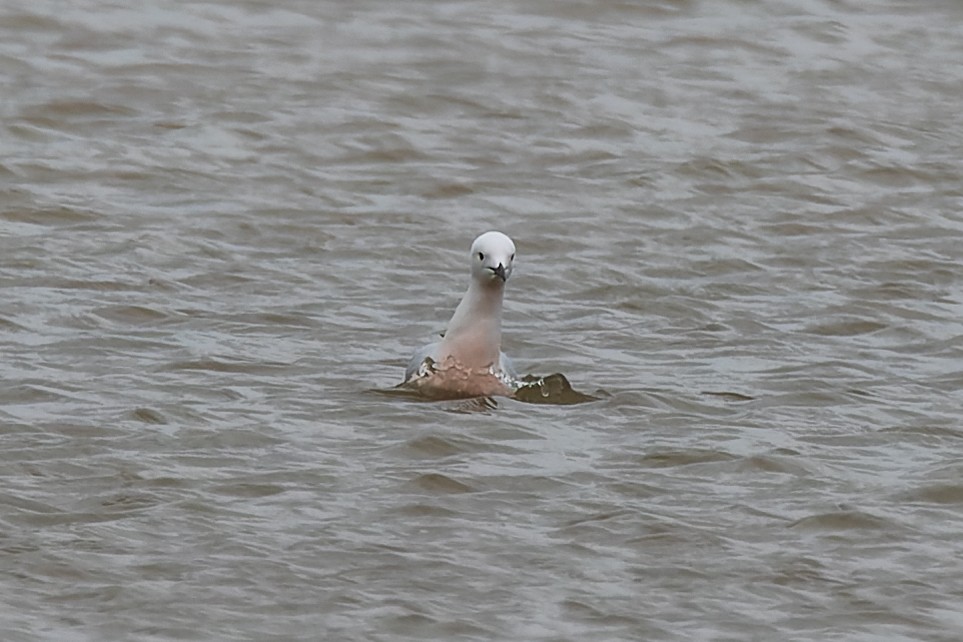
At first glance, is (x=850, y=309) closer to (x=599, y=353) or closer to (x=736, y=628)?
(x=599, y=353)

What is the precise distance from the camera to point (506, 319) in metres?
13.3

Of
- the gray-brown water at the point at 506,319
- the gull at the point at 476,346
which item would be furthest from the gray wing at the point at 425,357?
the gray-brown water at the point at 506,319

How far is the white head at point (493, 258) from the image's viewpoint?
11.5m

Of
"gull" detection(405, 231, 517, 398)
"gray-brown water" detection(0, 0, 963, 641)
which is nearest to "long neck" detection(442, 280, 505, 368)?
"gull" detection(405, 231, 517, 398)

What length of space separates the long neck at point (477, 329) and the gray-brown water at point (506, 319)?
14.7 inches

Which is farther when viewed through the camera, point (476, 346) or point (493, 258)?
point (476, 346)

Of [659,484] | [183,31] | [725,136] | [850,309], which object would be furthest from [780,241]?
[183,31]

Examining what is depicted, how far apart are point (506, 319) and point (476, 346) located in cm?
168

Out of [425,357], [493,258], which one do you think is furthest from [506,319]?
[493,258]

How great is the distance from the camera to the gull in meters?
11.5

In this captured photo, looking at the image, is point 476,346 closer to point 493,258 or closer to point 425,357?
point 425,357

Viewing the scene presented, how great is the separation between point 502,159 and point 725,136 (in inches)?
71.7

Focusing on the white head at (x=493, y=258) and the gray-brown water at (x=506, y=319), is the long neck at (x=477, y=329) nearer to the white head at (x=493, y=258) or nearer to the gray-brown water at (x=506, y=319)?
the white head at (x=493, y=258)

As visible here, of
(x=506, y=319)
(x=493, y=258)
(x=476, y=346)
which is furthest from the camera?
(x=506, y=319)
